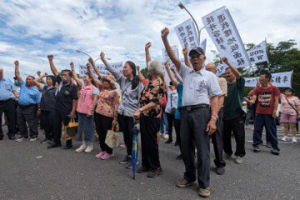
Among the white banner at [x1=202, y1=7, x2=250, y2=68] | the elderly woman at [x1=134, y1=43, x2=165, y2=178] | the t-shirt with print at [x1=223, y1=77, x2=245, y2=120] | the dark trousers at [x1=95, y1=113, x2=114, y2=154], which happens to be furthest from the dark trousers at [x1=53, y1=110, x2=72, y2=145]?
the white banner at [x1=202, y1=7, x2=250, y2=68]

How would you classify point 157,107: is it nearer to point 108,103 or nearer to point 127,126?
point 127,126

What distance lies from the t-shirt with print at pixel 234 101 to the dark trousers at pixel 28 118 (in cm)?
567

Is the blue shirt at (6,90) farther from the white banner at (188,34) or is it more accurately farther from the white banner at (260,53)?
the white banner at (260,53)

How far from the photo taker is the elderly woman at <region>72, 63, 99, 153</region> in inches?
180

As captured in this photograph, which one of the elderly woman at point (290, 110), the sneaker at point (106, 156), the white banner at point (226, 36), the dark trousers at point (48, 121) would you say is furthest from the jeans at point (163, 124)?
the elderly woman at point (290, 110)

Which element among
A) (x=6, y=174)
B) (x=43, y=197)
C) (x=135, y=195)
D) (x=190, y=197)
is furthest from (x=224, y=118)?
(x=6, y=174)

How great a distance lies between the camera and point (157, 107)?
10.6 feet

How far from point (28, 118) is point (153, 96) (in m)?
4.91

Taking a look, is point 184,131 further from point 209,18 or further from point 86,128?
point 209,18

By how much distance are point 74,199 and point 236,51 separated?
532 cm

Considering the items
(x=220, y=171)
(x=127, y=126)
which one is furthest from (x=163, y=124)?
(x=220, y=171)

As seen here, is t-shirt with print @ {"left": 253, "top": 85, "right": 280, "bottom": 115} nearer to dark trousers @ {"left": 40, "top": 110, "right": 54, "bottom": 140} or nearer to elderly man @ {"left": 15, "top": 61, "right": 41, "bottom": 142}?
dark trousers @ {"left": 40, "top": 110, "right": 54, "bottom": 140}

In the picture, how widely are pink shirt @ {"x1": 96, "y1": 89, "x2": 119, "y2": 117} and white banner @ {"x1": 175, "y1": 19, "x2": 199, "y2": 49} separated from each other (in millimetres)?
4603

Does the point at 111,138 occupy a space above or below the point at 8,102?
below
